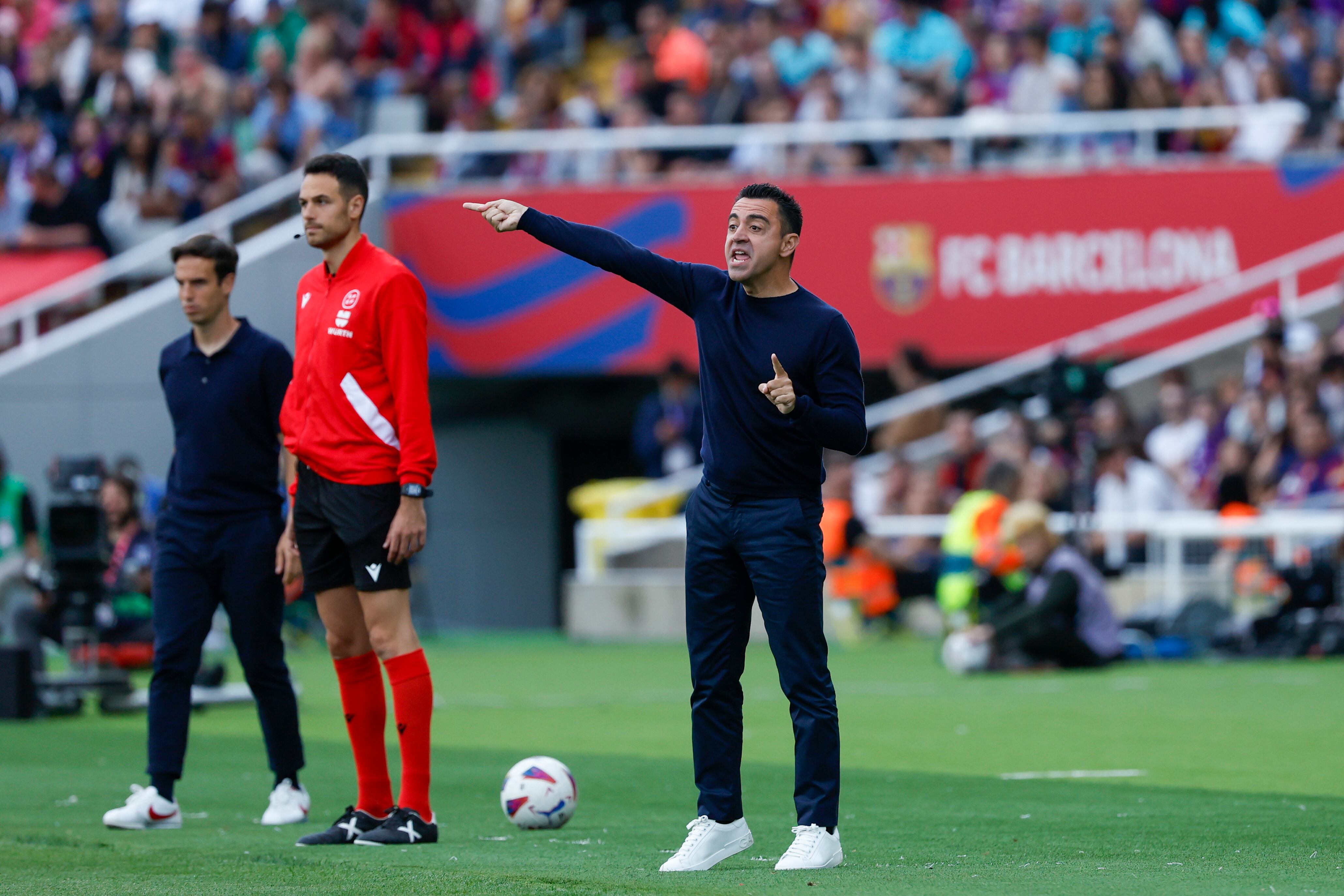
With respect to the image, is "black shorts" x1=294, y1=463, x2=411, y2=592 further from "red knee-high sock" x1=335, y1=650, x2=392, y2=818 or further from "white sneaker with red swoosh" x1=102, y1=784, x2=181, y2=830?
"white sneaker with red swoosh" x1=102, y1=784, x2=181, y2=830

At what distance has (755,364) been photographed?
670 cm

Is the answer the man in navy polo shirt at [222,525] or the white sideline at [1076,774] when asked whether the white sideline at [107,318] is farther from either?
the white sideline at [1076,774]

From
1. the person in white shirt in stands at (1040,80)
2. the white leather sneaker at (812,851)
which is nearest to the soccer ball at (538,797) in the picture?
the white leather sneaker at (812,851)

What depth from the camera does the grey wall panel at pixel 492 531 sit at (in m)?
23.9

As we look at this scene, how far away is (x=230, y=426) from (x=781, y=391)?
288 centimetres

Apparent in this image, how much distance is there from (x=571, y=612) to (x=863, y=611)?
3.28 m

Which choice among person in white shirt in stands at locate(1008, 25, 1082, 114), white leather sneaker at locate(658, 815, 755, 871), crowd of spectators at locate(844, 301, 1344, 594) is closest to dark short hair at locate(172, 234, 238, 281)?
white leather sneaker at locate(658, 815, 755, 871)

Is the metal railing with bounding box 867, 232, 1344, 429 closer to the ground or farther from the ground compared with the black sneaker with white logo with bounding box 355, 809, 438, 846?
farther from the ground

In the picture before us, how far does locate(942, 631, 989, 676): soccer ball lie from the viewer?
640 inches

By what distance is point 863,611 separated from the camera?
67.9ft

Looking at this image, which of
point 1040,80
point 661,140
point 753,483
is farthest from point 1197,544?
point 753,483

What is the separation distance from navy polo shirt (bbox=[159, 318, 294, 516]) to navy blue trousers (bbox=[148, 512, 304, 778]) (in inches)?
3.5

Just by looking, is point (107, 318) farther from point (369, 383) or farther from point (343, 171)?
point (369, 383)

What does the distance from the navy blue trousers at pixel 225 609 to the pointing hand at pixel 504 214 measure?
2.11 meters
